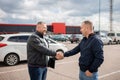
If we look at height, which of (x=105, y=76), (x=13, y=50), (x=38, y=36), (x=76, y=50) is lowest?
(x=105, y=76)

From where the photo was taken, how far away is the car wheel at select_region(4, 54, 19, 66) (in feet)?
36.2

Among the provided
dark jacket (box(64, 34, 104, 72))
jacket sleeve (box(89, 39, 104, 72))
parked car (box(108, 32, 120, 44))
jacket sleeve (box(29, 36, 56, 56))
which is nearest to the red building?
parked car (box(108, 32, 120, 44))

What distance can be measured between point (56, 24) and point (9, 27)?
52.6 ft

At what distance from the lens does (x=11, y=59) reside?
36.6ft

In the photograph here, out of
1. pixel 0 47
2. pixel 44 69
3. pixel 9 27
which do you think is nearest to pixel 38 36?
pixel 44 69

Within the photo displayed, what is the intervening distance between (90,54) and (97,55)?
18 cm

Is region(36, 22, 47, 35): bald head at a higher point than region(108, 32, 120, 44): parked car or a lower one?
higher

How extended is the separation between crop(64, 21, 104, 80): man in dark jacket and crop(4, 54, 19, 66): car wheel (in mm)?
7560

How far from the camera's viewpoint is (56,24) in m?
74.4

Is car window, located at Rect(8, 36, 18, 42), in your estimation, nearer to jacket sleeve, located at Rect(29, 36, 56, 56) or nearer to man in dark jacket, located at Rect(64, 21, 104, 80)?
jacket sleeve, located at Rect(29, 36, 56, 56)

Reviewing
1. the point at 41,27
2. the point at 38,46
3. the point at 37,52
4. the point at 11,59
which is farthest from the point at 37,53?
the point at 11,59

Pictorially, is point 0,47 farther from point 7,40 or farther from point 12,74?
point 12,74

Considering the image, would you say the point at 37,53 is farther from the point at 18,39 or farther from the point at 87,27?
the point at 18,39

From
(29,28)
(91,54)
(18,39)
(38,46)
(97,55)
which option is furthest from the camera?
(29,28)
